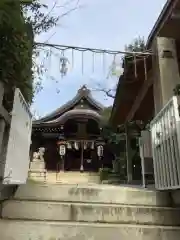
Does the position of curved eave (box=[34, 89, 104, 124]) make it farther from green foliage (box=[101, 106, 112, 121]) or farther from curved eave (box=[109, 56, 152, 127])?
curved eave (box=[109, 56, 152, 127])

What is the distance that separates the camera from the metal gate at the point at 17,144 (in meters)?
2.27

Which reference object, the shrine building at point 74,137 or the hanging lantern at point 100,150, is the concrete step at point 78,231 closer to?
the hanging lantern at point 100,150

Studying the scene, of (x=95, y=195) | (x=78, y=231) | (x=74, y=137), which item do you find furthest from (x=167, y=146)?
(x=74, y=137)

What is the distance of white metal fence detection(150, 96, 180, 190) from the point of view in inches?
103

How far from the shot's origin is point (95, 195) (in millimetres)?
2938

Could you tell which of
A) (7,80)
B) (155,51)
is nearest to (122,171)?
(155,51)

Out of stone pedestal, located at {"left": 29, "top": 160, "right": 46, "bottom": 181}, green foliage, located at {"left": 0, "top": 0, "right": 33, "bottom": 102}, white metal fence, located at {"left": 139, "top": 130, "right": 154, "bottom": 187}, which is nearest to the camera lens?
green foliage, located at {"left": 0, "top": 0, "right": 33, "bottom": 102}

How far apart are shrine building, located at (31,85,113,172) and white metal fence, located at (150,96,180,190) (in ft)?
44.5

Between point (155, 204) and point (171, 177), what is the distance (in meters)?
0.36

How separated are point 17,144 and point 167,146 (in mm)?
1500

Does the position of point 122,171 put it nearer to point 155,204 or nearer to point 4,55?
point 155,204

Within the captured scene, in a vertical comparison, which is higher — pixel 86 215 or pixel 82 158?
pixel 82 158

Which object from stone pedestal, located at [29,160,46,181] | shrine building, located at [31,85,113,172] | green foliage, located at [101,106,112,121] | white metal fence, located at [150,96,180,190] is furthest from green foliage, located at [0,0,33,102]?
shrine building, located at [31,85,113,172]

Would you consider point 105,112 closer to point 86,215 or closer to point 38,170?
point 38,170
